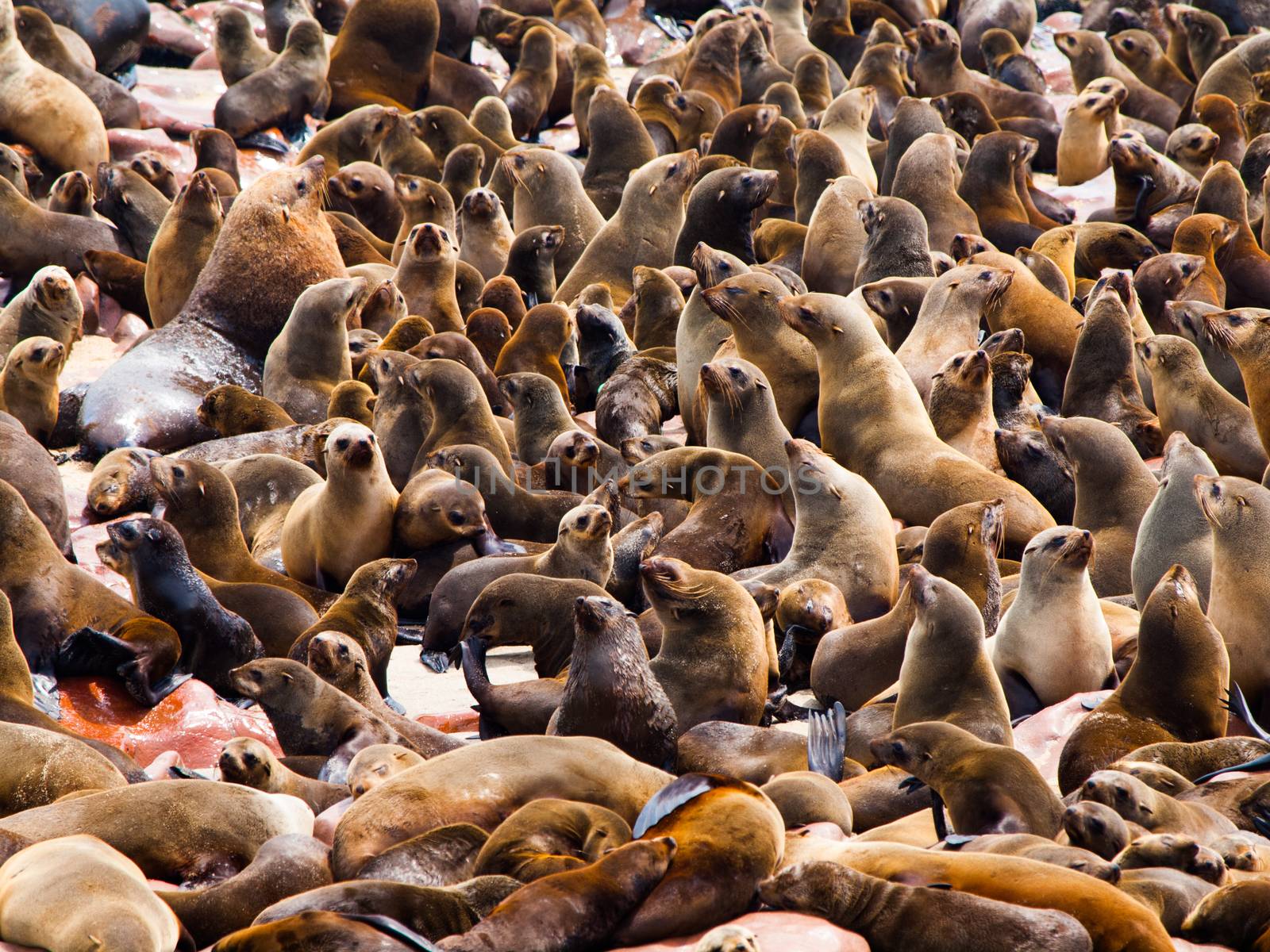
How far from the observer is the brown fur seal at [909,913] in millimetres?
3830

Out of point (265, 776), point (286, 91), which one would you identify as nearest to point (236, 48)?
point (286, 91)

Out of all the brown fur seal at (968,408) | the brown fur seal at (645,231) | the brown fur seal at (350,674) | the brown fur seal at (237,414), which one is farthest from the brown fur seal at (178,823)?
the brown fur seal at (645,231)

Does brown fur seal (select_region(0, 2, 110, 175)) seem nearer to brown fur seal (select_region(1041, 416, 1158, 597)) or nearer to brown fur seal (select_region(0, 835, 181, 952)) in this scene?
brown fur seal (select_region(1041, 416, 1158, 597))

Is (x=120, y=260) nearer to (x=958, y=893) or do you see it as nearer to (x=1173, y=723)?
(x=1173, y=723)

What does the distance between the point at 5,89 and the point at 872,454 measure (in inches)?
357

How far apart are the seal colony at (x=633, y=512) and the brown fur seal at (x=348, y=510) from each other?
0.10ft

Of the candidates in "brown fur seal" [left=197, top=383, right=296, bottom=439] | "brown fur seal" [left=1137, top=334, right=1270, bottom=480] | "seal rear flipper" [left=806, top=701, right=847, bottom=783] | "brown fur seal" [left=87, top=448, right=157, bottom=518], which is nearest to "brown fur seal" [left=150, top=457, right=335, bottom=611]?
"brown fur seal" [left=87, top=448, right=157, bottom=518]

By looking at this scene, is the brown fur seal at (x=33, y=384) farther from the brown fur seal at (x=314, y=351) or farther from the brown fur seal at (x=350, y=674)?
the brown fur seal at (x=350, y=674)

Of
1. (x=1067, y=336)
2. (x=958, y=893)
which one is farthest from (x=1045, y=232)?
(x=958, y=893)

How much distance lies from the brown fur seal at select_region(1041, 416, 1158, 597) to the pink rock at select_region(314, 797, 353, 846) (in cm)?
428

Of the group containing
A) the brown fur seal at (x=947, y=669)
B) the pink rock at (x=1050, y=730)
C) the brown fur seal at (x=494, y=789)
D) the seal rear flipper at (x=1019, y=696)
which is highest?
the brown fur seal at (x=494, y=789)

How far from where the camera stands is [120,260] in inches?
480

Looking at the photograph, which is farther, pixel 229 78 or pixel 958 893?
pixel 229 78

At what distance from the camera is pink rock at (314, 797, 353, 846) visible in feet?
17.2
